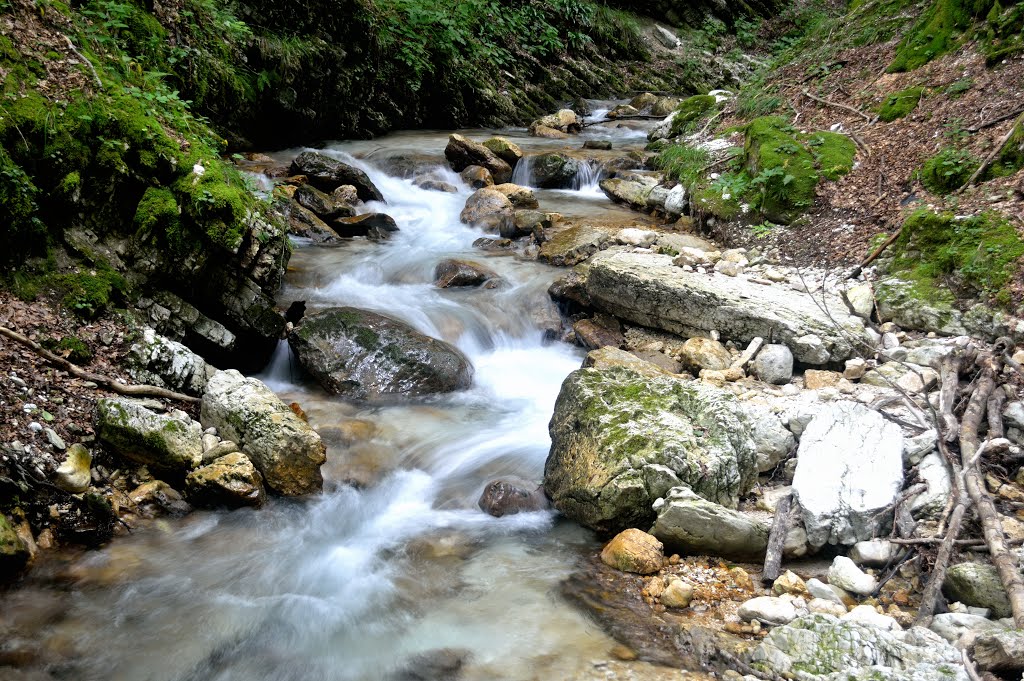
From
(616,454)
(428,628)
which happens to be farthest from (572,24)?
(428,628)

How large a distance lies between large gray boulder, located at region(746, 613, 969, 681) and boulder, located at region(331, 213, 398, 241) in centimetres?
838

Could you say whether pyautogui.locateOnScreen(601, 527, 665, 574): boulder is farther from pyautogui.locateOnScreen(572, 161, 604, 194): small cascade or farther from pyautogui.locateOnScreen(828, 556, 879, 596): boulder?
pyautogui.locateOnScreen(572, 161, 604, 194): small cascade

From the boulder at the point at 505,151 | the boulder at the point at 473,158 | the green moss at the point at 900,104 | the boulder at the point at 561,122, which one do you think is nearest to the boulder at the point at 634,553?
the green moss at the point at 900,104

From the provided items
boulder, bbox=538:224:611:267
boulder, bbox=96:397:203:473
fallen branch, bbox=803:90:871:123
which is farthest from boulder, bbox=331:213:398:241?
fallen branch, bbox=803:90:871:123

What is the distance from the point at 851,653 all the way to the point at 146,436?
4408mm

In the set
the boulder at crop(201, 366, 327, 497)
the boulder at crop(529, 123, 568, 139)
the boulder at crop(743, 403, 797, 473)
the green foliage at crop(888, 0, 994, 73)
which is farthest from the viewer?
the boulder at crop(529, 123, 568, 139)

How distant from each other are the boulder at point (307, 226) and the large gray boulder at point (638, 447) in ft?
18.9

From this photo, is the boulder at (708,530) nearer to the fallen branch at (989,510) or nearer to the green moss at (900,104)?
the fallen branch at (989,510)

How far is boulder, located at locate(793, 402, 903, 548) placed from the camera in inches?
155

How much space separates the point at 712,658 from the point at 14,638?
3613 millimetres

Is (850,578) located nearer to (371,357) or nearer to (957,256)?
(957,256)

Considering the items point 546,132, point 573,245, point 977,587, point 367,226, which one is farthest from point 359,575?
point 546,132

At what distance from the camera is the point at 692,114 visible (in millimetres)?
12758

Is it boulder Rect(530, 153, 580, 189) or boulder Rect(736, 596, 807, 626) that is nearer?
A: boulder Rect(736, 596, 807, 626)
